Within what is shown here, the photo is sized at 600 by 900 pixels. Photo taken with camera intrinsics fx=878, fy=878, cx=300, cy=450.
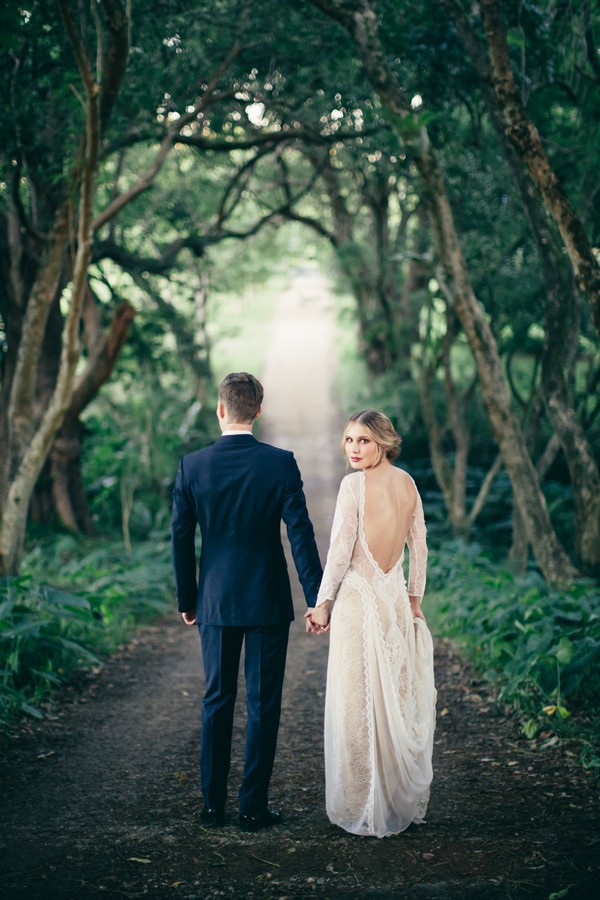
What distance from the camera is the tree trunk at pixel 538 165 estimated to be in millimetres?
6734

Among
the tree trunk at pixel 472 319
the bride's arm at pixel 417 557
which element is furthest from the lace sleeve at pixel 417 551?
the tree trunk at pixel 472 319

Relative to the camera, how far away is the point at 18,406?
8797mm

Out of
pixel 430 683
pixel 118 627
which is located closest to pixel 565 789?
pixel 430 683

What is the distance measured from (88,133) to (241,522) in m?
4.81

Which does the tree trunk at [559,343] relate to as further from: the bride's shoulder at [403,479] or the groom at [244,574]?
the groom at [244,574]

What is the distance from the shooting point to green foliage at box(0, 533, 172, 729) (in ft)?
21.2

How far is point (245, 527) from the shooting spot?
435cm

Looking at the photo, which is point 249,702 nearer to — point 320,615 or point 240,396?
point 320,615

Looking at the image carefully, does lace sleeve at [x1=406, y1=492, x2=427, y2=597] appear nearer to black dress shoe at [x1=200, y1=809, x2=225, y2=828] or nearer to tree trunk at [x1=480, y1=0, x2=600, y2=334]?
black dress shoe at [x1=200, y1=809, x2=225, y2=828]

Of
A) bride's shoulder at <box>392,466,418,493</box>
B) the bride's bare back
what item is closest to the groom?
the bride's bare back

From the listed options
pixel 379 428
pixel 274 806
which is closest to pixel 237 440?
pixel 379 428

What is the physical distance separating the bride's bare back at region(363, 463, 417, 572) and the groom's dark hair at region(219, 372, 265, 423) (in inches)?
26.4

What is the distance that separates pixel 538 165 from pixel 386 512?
389 cm

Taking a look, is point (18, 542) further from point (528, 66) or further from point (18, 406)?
point (528, 66)
